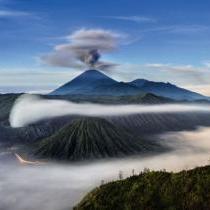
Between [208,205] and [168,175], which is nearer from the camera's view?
[208,205]

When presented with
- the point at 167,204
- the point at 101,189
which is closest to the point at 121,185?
the point at 101,189

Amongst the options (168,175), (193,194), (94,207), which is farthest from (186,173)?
(94,207)

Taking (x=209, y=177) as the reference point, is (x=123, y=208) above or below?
below

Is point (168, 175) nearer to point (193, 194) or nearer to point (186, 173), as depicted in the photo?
point (186, 173)

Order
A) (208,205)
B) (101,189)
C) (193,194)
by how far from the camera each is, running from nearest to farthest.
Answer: (208,205)
(193,194)
(101,189)

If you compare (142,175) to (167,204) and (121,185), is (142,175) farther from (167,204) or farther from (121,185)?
(167,204)

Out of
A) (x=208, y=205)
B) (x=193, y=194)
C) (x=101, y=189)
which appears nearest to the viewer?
(x=208, y=205)
